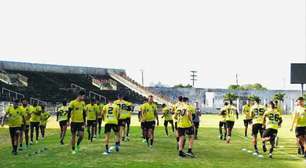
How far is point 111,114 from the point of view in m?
18.2

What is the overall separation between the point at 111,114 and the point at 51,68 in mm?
58550

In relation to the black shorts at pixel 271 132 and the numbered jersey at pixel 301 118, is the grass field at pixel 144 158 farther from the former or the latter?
the numbered jersey at pixel 301 118

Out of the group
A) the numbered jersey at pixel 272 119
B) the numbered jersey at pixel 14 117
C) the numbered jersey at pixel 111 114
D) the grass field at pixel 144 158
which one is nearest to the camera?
the grass field at pixel 144 158

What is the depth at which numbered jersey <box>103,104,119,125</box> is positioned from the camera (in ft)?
59.6

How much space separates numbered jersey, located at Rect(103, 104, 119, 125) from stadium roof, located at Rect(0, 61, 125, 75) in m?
51.9

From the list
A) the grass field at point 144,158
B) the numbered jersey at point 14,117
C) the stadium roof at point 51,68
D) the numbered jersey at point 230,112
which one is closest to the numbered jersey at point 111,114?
the grass field at point 144,158

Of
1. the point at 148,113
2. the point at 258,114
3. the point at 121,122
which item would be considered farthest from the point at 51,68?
the point at 258,114

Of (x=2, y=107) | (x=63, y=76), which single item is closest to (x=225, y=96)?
(x=63, y=76)

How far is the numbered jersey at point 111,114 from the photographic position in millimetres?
18156

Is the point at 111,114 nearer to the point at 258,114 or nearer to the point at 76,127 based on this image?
the point at 76,127

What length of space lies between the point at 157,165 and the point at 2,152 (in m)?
7.32

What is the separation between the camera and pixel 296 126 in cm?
1714

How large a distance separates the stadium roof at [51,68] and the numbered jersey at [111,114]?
51.9 metres

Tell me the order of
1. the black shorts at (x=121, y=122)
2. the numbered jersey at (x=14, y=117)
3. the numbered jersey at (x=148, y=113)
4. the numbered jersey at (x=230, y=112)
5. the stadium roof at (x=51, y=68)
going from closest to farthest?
the numbered jersey at (x=14, y=117), the black shorts at (x=121, y=122), the numbered jersey at (x=148, y=113), the numbered jersey at (x=230, y=112), the stadium roof at (x=51, y=68)
